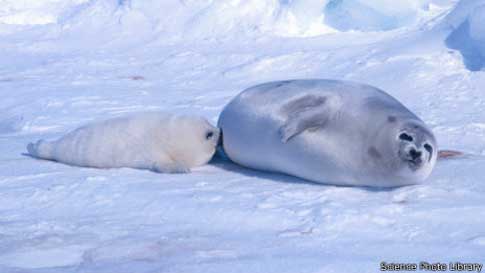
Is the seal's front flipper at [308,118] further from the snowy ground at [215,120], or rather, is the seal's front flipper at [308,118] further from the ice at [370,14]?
the ice at [370,14]

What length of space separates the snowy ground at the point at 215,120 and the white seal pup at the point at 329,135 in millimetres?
77

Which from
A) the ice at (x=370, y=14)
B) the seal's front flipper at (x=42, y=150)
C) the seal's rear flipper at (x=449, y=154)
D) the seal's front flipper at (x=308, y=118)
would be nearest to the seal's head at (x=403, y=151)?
the seal's front flipper at (x=308, y=118)

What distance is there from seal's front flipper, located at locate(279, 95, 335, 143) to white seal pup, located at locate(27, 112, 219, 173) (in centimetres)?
56

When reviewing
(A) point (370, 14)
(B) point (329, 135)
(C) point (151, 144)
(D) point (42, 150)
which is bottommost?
(A) point (370, 14)

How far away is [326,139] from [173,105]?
265 cm

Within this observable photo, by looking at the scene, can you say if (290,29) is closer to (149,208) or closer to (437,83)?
(437,83)

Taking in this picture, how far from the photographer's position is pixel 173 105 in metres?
5.72

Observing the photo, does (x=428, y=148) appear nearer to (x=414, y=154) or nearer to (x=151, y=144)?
(x=414, y=154)

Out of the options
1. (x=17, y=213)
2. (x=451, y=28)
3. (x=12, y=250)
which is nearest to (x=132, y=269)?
(x=12, y=250)

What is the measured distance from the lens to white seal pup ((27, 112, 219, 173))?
12.2ft

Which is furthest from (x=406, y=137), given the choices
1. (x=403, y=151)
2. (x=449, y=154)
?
(x=449, y=154)

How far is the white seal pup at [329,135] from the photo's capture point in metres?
3.02

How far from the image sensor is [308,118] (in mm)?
3277

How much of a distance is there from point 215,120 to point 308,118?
1824mm
